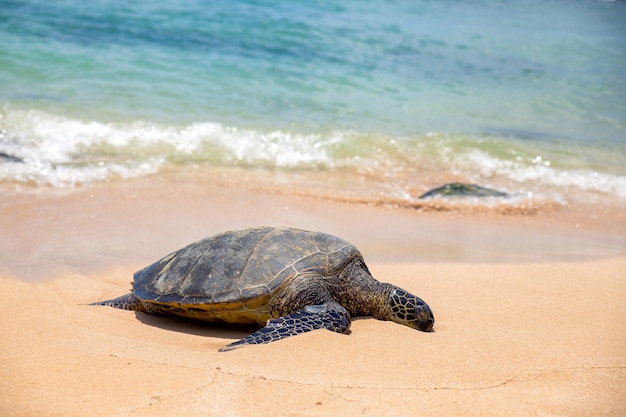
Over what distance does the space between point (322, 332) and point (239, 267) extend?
2.61 ft

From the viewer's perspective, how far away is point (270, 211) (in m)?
6.74

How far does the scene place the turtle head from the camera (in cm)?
404

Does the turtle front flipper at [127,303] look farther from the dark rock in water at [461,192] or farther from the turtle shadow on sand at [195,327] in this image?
the dark rock in water at [461,192]

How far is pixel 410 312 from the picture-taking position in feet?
13.3

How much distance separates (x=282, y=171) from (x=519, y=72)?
9660 millimetres

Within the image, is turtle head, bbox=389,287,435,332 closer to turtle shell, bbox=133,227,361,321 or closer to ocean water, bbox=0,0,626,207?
turtle shell, bbox=133,227,361,321

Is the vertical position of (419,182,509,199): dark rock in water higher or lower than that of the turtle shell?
lower

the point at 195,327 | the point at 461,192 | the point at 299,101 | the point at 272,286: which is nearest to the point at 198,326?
the point at 195,327

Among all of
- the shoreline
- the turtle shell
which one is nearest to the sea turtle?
the turtle shell

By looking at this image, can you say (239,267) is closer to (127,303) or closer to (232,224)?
(127,303)

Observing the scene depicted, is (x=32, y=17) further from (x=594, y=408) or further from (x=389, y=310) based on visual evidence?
(x=594, y=408)

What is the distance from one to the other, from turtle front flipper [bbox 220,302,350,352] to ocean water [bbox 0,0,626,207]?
3.80 meters

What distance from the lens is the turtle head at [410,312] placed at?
13.3 feet

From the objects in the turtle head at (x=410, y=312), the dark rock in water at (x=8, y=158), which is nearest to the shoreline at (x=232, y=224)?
the dark rock in water at (x=8, y=158)
